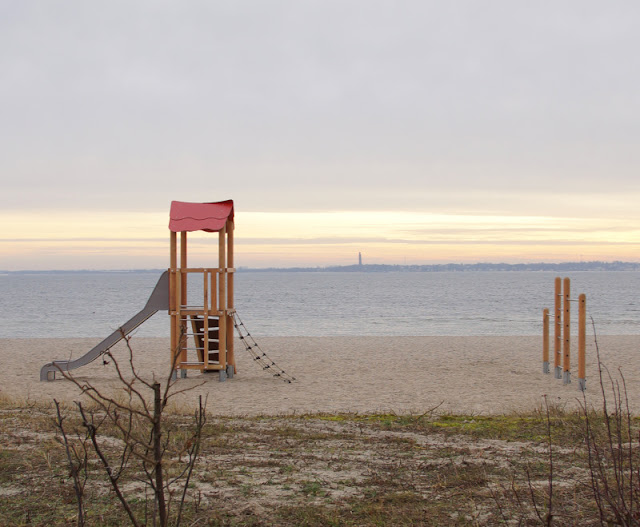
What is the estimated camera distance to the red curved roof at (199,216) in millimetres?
13242

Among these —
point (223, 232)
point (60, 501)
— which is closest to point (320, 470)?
point (60, 501)

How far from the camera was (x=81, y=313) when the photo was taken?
4862cm

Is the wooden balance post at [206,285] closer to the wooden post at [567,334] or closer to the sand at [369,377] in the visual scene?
the sand at [369,377]

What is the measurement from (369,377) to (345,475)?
27.7 feet

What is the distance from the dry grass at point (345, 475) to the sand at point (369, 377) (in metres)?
2.26

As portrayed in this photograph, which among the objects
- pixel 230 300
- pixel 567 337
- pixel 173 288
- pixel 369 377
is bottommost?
pixel 369 377

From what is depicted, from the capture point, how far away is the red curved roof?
1324 cm

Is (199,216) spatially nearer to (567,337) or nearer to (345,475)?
(567,337)

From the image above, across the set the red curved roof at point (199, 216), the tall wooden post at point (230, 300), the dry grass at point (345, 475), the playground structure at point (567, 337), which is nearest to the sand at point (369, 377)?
the playground structure at point (567, 337)

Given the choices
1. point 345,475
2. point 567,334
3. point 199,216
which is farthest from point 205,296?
point 345,475

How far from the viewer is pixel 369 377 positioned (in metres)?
14.0

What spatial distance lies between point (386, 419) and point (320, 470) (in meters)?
2.89

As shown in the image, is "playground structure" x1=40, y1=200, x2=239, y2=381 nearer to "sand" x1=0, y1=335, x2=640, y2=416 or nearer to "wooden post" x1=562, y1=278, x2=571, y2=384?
"sand" x1=0, y1=335, x2=640, y2=416

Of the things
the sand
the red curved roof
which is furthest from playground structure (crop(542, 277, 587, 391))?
the red curved roof
